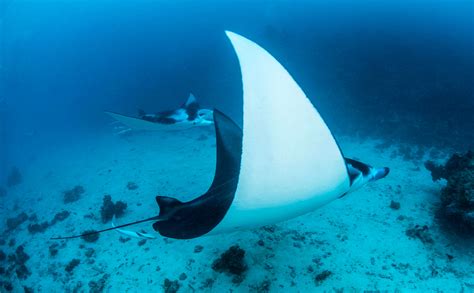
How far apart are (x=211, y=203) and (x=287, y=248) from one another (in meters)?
2.51

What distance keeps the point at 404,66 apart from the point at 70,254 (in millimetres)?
18577

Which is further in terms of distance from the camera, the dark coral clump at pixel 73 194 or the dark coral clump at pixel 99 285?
the dark coral clump at pixel 73 194

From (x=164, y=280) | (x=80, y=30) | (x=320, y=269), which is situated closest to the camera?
(x=320, y=269)

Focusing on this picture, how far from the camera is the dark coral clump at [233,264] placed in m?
4.47

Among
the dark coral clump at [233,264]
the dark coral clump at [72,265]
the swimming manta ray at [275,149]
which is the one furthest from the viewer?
the dark coral clump at [72,265]

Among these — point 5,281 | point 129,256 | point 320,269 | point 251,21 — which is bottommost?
point 5,281

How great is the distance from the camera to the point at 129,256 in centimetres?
560

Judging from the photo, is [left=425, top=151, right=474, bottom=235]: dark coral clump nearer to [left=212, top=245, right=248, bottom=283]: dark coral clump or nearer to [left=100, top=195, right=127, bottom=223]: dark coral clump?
[left=212, top=245, right=248, bottom=283]: dark coral clump

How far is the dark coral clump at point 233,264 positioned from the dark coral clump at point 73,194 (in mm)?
6671

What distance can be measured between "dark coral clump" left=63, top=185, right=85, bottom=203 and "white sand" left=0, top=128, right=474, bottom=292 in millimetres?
282

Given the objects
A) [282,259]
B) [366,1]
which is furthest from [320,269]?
[366,1]

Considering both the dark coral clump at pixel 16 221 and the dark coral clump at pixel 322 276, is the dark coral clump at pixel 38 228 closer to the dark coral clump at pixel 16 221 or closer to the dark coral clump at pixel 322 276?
the dark coral clump at pixel 16 221

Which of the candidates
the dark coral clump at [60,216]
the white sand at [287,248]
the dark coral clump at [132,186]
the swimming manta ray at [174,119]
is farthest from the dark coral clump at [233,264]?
the dark coral clump at [60,216]

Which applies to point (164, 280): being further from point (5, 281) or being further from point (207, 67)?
point (207, 67)
